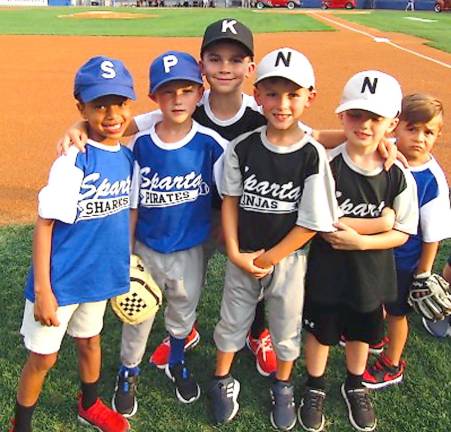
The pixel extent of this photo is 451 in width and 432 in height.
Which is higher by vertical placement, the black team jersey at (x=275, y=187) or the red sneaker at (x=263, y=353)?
the black team jersey at (x=275, y=187)

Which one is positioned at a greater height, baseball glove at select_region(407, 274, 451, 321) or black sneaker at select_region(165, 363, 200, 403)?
baseball glove at select_region(407, 274, 451, 321)

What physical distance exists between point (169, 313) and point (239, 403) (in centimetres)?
59

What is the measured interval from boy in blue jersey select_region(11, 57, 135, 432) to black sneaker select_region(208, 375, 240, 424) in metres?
0.72

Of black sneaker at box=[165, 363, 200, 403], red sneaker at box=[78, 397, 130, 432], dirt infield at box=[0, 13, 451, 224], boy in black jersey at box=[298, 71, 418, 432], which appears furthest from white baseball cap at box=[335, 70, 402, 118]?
dirt infield at box=[0, 13, 451, 224]

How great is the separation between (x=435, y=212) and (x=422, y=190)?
127mm

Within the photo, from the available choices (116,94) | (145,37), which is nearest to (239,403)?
(116,94)

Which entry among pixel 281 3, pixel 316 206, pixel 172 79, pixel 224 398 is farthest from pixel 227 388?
pixel 281 3

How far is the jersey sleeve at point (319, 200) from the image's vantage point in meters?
2.46

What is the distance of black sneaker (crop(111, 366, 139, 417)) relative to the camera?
2832 millimetres

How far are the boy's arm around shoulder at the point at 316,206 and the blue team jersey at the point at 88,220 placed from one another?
2.50 feet

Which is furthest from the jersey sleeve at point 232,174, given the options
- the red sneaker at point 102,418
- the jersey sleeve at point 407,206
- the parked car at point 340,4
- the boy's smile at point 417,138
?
the parked car at point 340,4

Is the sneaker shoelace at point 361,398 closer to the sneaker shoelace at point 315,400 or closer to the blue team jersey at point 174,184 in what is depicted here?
the sneaker shoelace at point 315,400

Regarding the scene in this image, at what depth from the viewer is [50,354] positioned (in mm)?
2461

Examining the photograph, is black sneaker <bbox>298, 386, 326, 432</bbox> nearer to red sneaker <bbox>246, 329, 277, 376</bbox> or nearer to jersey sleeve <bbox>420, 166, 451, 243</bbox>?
red sneaker <bbox>246, 329, 277, 376</bbox>
